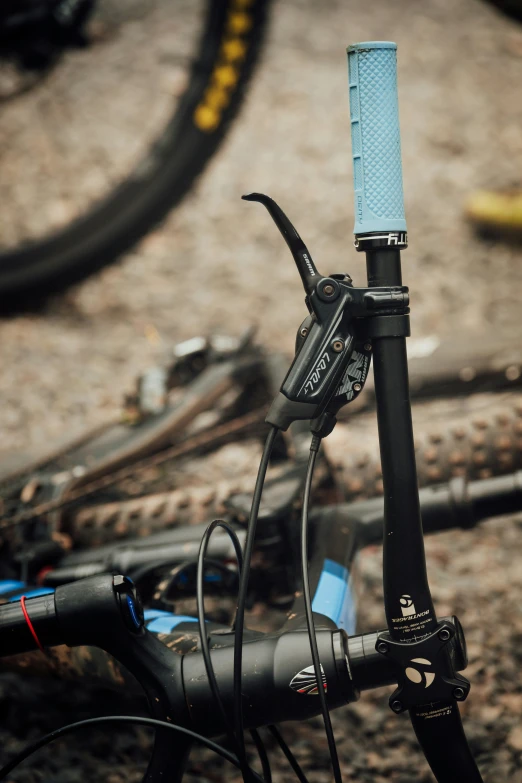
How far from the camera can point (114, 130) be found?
8.12ft

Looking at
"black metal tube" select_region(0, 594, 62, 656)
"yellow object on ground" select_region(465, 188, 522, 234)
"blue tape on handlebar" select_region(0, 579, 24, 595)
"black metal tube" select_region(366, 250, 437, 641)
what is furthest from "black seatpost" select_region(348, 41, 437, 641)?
"yellow object on ground" select_region(465, 188, 522, 234)

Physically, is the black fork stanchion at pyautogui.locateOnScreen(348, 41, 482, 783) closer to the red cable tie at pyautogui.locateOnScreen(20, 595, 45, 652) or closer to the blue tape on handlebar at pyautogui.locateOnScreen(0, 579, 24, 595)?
the red cable tie at pyautogui.locateOnScreen(20, 595, 45, 652)

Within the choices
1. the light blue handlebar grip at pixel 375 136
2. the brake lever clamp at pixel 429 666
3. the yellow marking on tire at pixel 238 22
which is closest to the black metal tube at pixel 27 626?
the brake lever clamp at pixel 429 666

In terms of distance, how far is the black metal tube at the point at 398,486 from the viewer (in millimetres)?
671

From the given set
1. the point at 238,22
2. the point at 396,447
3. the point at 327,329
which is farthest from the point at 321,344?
the point at 238,22

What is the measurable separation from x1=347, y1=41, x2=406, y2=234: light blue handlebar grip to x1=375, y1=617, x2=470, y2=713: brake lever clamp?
1.22 feet

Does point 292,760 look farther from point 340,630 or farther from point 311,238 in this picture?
point 311,238

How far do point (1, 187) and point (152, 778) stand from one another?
2.10m

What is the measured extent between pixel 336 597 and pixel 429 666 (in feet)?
0.55

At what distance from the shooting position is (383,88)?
2.11 feet

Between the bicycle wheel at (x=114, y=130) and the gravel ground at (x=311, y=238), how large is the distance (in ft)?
0.43

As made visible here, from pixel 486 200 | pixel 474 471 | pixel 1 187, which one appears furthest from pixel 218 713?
pixel 1 187

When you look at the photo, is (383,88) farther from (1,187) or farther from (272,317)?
(1,187)

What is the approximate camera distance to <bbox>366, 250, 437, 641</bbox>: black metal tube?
0.67 metres
